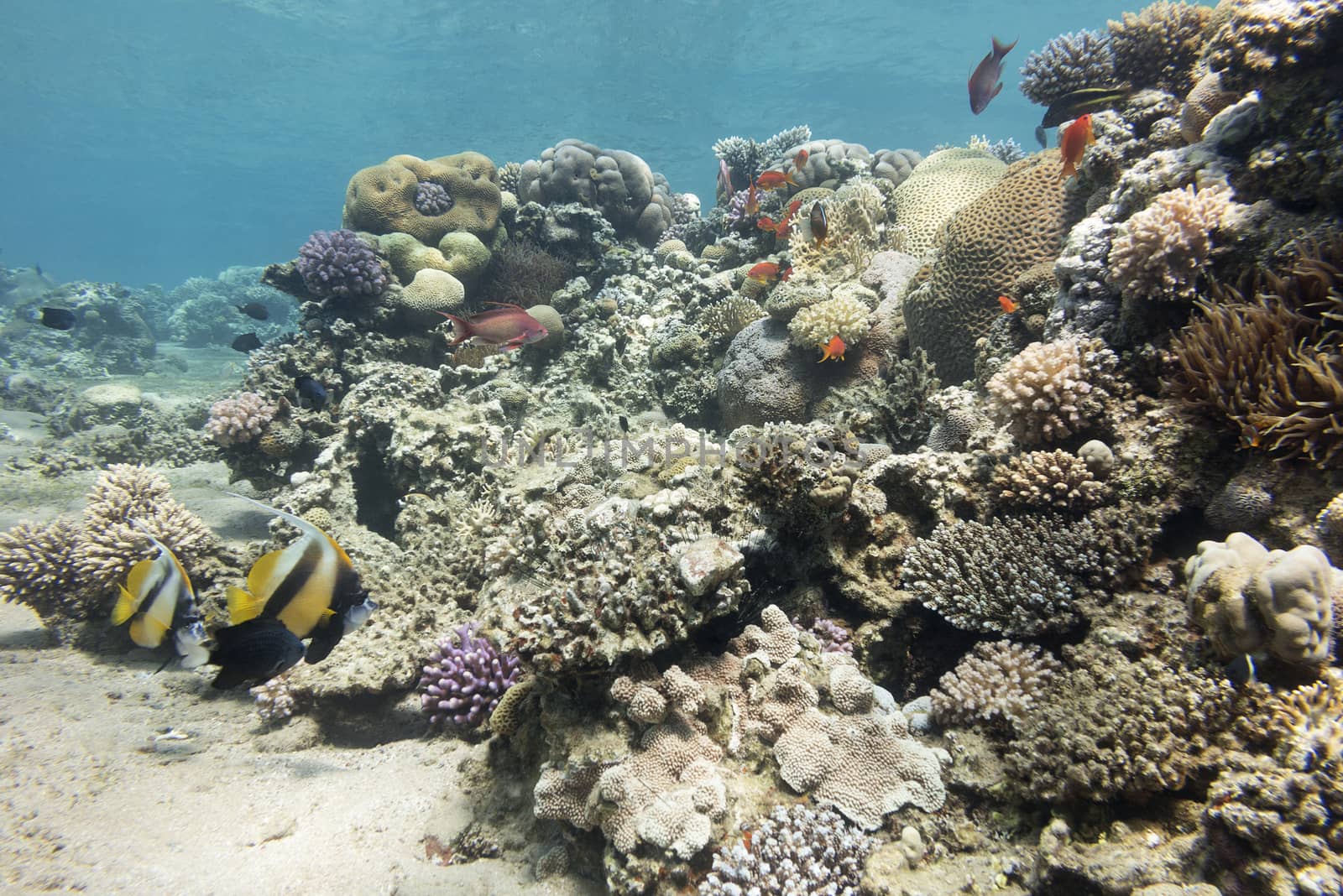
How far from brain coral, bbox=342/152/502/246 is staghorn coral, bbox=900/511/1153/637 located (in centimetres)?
913

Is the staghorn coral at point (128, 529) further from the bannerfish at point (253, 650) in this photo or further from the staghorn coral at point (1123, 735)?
the staghorn coral at point (1123, 735)

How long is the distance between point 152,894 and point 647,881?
2.18 m

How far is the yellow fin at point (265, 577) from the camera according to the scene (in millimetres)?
2609

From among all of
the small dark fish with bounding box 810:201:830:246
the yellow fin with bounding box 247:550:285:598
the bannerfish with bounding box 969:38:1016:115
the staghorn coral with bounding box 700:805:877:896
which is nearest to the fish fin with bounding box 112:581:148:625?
the yellow fin with bounding box 247:550:285:598

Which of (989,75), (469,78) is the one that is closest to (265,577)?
(989,75)

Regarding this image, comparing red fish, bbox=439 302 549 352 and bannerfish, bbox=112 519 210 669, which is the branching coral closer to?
red fish, bbox=439 302 549 352

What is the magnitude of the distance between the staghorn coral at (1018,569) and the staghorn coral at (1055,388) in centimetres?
61

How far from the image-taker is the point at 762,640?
2959 millimetres

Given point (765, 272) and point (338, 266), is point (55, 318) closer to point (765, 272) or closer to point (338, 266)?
point (338, 266)

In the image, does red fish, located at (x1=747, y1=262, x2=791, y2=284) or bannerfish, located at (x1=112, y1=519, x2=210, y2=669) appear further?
red fish, located at (x1=747, y1=262, x2=791, y2=284)

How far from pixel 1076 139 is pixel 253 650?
6.36 meters

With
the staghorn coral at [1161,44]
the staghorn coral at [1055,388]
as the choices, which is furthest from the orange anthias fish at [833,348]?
the staghorn coral at [1161,44]

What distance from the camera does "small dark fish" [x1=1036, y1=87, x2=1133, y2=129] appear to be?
506 centimetres

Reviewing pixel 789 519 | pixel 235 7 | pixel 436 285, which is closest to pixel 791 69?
pixel 235 7
